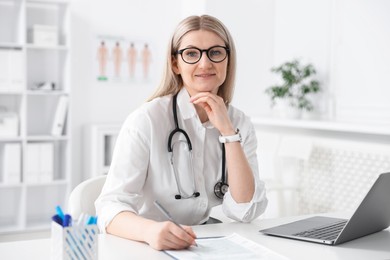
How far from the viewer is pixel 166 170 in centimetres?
170

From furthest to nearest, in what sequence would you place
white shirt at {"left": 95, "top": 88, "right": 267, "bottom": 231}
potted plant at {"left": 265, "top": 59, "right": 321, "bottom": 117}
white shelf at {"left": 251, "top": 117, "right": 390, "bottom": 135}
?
potted plant at {"left": 265, "top": 59, "right": 321, "bottom": 117} < white shelf at {"left": 251, "top": 117, "right": 390, "bottom": 135} < white shirt at {"left": 95, "top": 88, "right": 267, "bottom": 231}

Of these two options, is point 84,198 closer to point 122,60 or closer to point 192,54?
point 192,54

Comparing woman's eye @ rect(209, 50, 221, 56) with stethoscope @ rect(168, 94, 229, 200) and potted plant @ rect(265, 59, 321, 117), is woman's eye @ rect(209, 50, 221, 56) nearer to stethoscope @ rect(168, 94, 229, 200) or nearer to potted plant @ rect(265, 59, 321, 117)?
stethoscope @ rect(168, 94, 229, 200)

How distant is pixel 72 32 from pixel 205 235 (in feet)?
11.3

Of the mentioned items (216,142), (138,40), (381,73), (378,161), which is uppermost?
(138,40)

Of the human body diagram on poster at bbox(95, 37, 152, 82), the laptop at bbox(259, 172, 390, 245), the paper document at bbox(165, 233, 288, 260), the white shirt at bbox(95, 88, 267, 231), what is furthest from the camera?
the human body diagram on poster at bbox(95, 37, 152, 82)

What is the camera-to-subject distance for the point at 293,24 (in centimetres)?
428

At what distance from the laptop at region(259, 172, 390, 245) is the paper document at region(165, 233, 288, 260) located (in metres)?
0.14

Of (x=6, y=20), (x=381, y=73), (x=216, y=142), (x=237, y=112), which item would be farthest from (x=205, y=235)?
(x=6, y=20)

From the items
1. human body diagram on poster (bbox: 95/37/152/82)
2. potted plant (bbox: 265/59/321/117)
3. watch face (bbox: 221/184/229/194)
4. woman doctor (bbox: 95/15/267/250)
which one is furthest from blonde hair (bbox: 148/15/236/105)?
human body diagram on poster (bbox: 95/37/152/82)

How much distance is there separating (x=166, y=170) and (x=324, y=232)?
1.76ft

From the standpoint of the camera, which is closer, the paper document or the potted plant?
the paper document

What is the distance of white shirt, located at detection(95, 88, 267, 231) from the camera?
1604 mm

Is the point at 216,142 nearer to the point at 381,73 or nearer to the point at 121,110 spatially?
the point at 381,73
